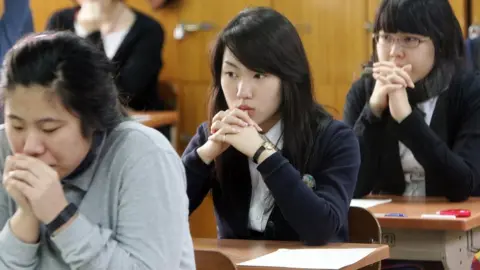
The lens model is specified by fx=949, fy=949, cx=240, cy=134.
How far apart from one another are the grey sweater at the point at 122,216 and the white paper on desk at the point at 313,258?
0.42 metres

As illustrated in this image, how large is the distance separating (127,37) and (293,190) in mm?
2834

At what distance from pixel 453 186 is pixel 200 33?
8.72 ft

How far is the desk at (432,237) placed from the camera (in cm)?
294

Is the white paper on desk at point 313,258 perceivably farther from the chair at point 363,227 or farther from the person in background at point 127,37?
the person in background at point 127,37

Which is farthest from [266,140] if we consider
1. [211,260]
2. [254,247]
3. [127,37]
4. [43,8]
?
[43,8]

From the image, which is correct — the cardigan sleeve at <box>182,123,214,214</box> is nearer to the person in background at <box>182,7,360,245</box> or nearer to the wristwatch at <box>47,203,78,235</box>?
the person in background at <box>182,7,360,245</box>

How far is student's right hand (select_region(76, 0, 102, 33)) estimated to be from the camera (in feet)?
16.8

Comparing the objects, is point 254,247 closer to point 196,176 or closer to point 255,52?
point 196,176

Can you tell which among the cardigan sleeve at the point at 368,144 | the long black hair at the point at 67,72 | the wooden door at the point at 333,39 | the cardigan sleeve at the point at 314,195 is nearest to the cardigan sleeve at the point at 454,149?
the cardigan sleeve at the point at 368,144

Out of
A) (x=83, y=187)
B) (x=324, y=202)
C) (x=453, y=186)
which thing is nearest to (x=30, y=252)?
(x=83, y=187)

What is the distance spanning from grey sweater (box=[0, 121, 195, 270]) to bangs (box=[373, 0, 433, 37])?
182 cm

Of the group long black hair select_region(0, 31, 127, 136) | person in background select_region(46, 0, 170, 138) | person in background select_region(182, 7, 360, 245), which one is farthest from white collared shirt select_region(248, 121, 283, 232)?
person in background select_region(46, 0, 170, 138)

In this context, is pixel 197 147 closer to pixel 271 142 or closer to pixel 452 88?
pixel 271 142

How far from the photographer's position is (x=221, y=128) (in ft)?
8.75
